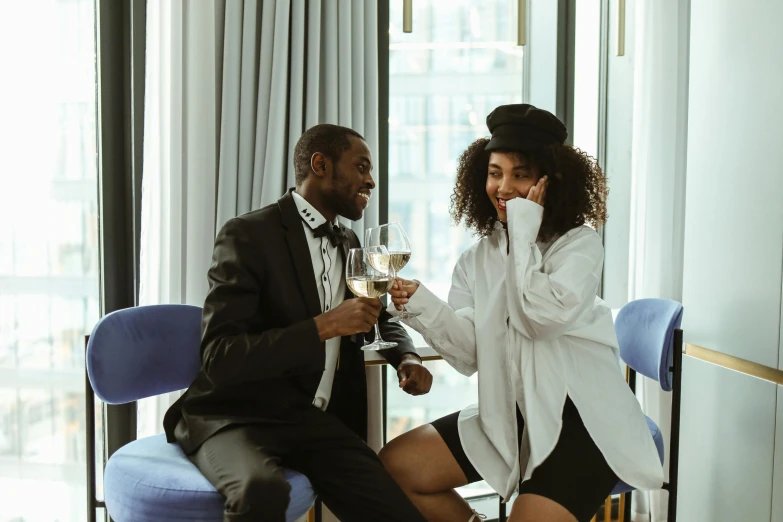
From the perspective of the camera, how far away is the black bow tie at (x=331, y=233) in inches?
75.9

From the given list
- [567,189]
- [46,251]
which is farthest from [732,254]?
[46,251]

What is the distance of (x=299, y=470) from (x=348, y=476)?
146mm

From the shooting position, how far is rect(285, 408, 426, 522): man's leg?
5.38 feet


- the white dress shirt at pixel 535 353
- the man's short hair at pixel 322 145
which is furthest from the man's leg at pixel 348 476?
the man's short hair at pixel 322 145

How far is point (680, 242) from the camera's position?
2848mm

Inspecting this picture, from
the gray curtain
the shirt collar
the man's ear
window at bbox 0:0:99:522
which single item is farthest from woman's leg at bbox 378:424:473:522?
window at bbox 0:0:99:522

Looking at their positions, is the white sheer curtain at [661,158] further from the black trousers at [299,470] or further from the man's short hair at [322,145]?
the black trousers at [299,470]

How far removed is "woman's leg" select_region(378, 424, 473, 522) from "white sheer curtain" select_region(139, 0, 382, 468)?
57 centimetres

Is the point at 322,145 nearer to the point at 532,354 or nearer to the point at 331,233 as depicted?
the point at 331,233

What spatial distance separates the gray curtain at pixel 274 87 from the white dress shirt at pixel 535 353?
94 centimetres

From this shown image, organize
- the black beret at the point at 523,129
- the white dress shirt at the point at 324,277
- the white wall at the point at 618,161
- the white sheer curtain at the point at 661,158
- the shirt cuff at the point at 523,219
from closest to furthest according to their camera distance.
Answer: the shirt cuff at the point at 523,219, the black beret at the point at 523,129, the white dress shirt at the point at 324,277, the white sheer curtain at the point at 661,158, the white wall at the point at 618,161

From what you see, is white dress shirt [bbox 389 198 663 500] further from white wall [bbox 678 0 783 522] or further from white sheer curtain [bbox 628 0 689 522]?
white sheer curtain [bbox 628 0 689 522]

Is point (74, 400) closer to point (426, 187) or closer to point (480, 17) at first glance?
point (426, 187)

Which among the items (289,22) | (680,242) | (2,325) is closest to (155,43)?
(289,22)
